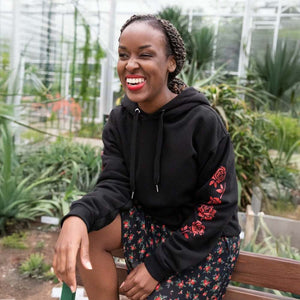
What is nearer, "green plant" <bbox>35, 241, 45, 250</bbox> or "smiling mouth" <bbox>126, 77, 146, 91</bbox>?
"smiling mouth" <bbox>126, 77, 146, 91</bbox>

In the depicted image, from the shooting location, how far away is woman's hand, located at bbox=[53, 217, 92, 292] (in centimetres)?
89

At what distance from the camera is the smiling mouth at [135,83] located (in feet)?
3.50

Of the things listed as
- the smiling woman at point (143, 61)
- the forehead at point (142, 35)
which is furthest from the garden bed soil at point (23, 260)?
the forehead at point (142, 35)

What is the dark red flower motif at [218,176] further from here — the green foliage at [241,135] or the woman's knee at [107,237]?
the green foliage at [241,135]

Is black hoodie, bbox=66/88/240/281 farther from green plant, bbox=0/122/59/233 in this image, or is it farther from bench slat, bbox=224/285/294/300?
green plant, bbox=0/122/59/233

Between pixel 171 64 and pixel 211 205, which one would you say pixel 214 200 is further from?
pixel 171 64

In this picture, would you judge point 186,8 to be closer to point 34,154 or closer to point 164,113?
point 34,154

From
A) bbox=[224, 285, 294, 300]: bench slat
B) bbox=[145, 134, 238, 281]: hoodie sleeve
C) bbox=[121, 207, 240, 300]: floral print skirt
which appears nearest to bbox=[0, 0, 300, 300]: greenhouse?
bbox=[224, 285, 294, 300]: bench slat

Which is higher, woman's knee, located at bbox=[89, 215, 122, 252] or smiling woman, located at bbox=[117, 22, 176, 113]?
smiling woman, located at bbox=[117, 22, 176, 113]

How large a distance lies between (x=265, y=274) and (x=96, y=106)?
3.69 meters

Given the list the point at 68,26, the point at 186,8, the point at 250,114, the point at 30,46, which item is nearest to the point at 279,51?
the point at 186,8

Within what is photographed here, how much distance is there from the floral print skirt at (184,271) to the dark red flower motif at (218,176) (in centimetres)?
17

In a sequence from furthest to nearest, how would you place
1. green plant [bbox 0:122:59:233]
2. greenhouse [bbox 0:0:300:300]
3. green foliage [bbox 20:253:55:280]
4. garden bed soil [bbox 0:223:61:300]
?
1. green plant [bbox 0:122:59:233]
2. greenhouse [bbox 0:0:300:300]
3. green foliage [bbox 20:253:55:280]
4. garden bed soil [bbox 0:223:61:300]

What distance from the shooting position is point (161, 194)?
1110 millimetres
